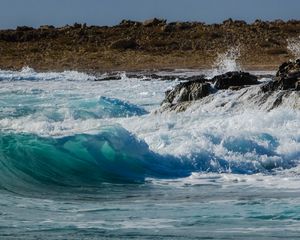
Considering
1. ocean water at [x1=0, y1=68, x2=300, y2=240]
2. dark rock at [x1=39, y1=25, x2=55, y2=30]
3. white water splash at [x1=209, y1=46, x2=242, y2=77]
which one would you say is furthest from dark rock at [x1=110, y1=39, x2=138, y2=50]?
Answer: ocean water at [x1=0, y1=68, x2=300, y2=240]

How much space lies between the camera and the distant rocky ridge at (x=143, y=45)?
4819 cm

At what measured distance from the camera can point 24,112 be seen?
24547 millimetres

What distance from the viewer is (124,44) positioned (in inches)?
2109

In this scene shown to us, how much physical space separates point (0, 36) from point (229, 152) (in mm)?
44027

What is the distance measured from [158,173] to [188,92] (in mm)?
8503

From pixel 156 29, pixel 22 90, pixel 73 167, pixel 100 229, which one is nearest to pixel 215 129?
pixel 73 167

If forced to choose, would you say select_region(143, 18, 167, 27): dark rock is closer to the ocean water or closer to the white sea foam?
the white sea foam

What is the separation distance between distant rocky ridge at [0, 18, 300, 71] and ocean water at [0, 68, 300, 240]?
24424 mm

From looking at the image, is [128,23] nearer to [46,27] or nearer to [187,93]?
[46,27]

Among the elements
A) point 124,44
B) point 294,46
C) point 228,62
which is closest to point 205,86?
point 228,62

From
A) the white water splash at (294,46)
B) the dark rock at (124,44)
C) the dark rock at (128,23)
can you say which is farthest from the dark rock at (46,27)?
the white water splash at (294,46)

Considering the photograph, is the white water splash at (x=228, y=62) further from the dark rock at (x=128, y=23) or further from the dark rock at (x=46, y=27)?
the dark rock at (x=46, y=27)

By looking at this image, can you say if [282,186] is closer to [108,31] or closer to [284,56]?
[284,56]

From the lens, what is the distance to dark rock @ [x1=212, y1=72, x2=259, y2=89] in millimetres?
22906
